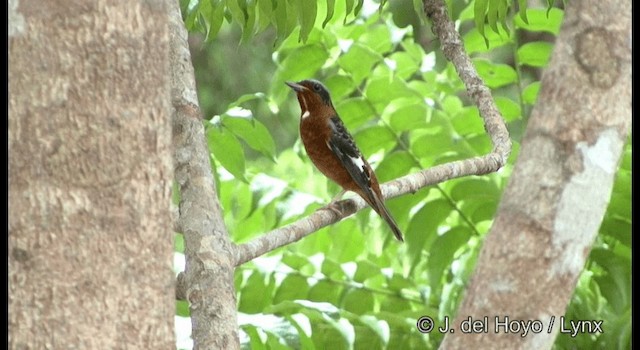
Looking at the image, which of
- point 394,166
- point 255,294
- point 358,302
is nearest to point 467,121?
point 394,166

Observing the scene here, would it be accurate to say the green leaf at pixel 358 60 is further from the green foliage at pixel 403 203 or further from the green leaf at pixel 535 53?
the green leaf at pixel 535 53

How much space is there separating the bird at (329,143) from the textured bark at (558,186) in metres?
2.15

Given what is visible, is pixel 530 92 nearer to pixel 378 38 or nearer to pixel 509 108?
pixel 509 108

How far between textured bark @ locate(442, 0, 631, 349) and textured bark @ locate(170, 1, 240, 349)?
72cm

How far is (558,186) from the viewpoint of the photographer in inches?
53.9

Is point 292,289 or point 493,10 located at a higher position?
point 493,10

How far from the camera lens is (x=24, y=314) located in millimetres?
1521

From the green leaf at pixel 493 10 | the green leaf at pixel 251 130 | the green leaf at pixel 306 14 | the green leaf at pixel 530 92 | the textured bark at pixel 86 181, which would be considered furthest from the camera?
the green leaf at pixel 530 92

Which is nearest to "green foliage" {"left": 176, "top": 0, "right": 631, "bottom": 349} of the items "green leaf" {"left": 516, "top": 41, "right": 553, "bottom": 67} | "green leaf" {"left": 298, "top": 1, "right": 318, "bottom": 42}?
"green leaf" {"left": 516, "top": 41, "right": 553, "bottom": 67}

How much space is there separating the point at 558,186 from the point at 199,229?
995 millimetres

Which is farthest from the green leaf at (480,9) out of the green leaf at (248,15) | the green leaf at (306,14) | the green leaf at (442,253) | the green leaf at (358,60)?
the green leaf at (442,253)

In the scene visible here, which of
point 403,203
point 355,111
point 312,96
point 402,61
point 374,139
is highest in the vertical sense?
point 402,61

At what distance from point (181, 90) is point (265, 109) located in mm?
4804

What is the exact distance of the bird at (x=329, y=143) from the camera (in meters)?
3.64
